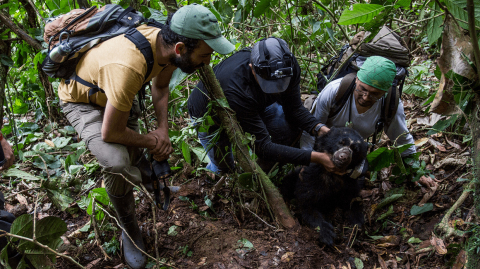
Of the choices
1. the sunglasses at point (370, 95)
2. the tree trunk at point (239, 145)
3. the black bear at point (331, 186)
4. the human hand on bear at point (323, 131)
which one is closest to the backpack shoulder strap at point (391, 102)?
the sunglasses at point (370, 95)

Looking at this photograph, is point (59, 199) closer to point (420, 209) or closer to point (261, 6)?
point (261, 6)

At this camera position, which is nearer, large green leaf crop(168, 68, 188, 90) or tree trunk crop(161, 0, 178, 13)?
tree trunk crop(161, 0, 178, 13)

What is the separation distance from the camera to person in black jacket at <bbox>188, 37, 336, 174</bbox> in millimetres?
2945

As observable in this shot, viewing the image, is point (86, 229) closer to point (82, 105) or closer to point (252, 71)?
point (82, 105)

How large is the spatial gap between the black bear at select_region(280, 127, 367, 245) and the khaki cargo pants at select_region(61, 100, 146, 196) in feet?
6.19

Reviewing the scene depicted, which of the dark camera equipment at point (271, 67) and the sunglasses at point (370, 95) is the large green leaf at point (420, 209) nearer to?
the sunglasses at point (370, 95)

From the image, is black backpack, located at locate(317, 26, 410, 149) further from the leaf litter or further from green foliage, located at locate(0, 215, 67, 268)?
green foliage, located at locate(0, 215, 67, 268)

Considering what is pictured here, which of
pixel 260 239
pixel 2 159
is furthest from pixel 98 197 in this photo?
pixel 260 239

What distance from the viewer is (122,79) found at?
202 cm

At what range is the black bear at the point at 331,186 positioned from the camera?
3281 mm

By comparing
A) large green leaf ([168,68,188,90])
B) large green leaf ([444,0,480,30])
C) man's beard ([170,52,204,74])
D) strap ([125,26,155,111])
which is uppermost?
large green leaf ([444,0,480,30])

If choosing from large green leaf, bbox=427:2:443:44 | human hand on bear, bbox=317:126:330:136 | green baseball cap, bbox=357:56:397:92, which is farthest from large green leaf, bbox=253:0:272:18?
A: large green leaf, bbox=427:2:443:44

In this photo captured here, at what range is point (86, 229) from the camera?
320 cm

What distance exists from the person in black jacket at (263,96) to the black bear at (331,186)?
0.17 m
